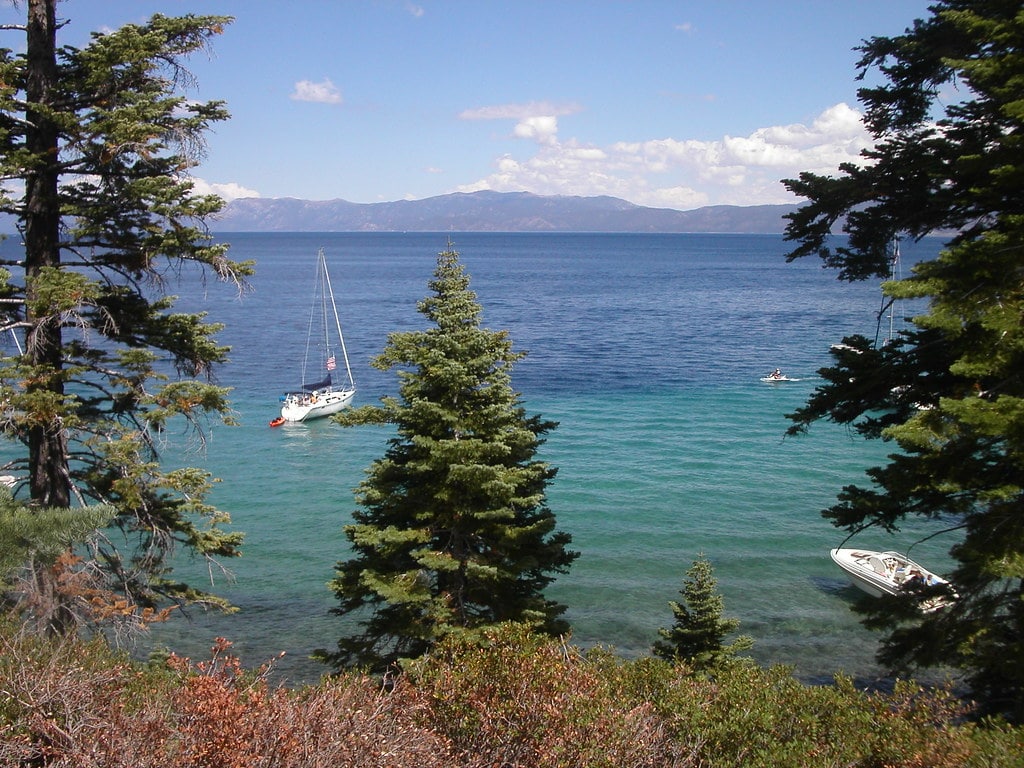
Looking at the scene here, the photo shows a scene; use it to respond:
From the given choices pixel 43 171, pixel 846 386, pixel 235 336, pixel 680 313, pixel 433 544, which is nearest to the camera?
pixel 43 171

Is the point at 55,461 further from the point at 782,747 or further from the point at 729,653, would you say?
the point at 729,653

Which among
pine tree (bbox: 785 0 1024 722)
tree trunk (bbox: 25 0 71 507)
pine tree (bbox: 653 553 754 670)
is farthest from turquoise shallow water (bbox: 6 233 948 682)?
pine tree (bbox: 785 0 1024 722)

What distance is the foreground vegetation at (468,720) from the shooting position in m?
5.98

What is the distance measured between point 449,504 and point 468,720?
6465mm

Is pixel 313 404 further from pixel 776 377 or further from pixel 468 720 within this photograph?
pixel 468 720

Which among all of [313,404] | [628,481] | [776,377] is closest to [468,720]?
[628,481]

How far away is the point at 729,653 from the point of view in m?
15.7

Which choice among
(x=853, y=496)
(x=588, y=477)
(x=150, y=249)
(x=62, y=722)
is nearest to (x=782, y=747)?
(x=853, y=496)

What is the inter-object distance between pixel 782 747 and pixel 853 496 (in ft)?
15.9

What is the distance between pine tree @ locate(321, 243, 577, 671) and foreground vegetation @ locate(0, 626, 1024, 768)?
4.94m

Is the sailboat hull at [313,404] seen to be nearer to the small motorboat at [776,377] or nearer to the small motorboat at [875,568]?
the small motorboat at [776,377]

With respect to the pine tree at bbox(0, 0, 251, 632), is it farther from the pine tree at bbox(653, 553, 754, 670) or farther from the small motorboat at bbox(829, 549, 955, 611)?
the small motorboat at bbox(829, 549, 955, 611)

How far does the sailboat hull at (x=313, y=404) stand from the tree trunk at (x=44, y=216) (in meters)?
30.4

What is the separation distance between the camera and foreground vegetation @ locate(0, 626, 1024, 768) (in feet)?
19.6
